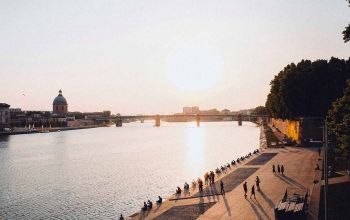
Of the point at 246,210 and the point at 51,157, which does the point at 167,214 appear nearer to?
the point at 246,210

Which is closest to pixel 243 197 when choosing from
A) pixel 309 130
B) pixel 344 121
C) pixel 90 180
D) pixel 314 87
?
pixel 344 121

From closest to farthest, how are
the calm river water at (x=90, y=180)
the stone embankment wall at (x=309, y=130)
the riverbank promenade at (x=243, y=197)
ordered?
the riverbank promenade at (x=243, y=197)
the calm river water at (x=90, y=180)
the stone embankment wall at (x=309, y=130)

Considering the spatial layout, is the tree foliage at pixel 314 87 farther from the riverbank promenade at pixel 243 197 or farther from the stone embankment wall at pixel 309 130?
the riverbank promenade at pixel 243 197

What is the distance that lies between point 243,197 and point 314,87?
187ft

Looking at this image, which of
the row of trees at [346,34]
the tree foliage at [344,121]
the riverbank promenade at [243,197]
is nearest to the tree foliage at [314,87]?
the riverbank promenade at [243,197]

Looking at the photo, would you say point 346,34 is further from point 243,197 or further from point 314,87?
point 314,87

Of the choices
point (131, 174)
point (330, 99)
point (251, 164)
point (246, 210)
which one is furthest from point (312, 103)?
point (246, 210)

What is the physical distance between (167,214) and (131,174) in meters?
36.8

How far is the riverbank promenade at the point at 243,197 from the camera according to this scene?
37.4 metres

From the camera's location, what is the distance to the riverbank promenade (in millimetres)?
37406

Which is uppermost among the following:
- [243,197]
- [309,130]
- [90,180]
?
[309,130]

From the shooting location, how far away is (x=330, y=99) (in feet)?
302

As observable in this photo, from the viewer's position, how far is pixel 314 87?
307ft

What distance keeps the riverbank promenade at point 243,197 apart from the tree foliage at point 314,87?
29.4 meters
